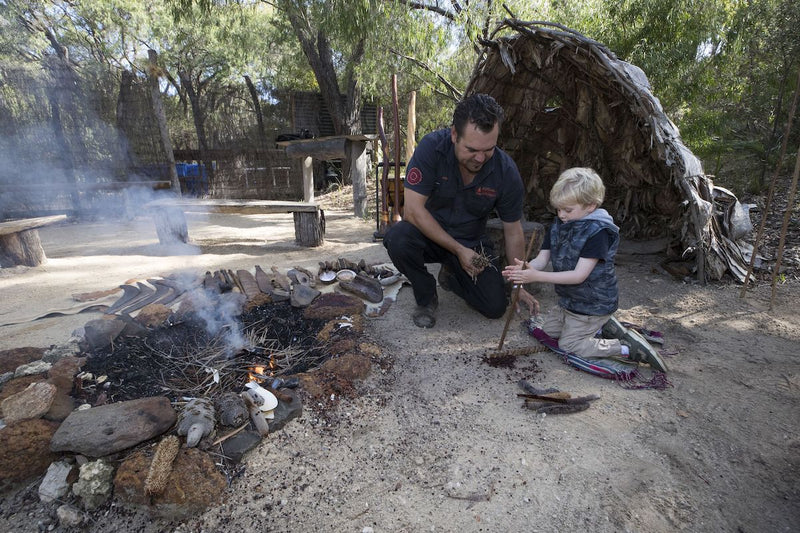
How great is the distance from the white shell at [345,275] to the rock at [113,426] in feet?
6.65

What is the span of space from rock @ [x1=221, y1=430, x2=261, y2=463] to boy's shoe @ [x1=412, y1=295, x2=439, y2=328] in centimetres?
145

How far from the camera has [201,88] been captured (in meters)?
13.9

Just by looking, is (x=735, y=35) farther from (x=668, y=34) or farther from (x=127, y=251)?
(x=127, y=251)

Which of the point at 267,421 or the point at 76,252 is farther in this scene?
the point at 76,252

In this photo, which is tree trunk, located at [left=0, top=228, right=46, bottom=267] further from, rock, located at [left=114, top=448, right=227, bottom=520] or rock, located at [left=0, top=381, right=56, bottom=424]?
rock, located at [left=114, top=448, right=227, bottom=520]

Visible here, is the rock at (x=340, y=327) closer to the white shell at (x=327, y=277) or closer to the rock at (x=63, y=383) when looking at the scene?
the white shell at (x=327, y=277)

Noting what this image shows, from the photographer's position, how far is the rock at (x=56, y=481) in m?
1.50

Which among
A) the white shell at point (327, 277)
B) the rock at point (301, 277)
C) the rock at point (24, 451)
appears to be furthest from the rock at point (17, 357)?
the white shell at point (327, 277)

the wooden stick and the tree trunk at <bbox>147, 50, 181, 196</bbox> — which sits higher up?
the tree trunk at <bbox>147, 50, 181, 196</bbox>

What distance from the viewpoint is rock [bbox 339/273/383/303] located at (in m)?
3.37

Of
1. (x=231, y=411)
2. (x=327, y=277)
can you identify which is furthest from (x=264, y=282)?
(x=231, y=411)

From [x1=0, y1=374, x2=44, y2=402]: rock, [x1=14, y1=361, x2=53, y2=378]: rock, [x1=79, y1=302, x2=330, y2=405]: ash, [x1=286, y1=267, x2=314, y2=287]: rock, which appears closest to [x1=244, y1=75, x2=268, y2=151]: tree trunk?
[x1=286, y1=267, x2=314, y2=287]: rock

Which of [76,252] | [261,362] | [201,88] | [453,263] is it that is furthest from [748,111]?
[201,88]

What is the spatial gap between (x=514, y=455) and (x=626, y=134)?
11.5 ft
